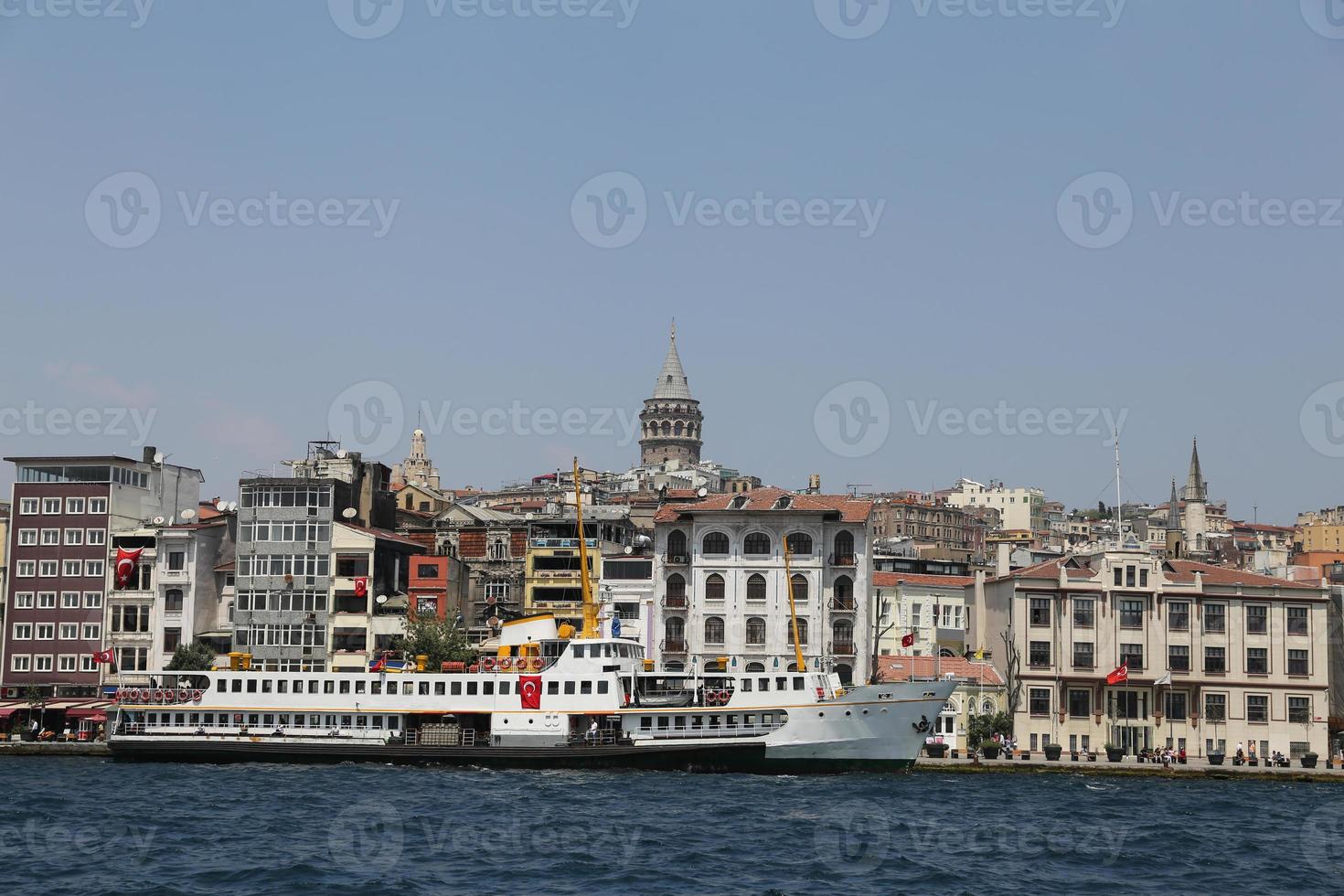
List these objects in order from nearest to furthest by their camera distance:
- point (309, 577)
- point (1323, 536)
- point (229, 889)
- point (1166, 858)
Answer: point (229, 889) < point (1166, 858) < point (309, 577) < point (1323, 536)

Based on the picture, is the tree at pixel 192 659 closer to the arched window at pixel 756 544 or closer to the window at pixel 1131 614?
the arched window at pixel 756 544

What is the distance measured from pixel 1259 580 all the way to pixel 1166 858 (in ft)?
117

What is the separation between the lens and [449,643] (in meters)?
80.1

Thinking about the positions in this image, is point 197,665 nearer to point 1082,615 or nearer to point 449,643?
point 449,643

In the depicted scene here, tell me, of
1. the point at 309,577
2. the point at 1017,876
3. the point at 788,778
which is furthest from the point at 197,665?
the point at 1017,876

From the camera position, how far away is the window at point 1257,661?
79562mm

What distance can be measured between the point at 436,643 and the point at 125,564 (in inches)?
687

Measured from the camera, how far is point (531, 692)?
70500 millimetres

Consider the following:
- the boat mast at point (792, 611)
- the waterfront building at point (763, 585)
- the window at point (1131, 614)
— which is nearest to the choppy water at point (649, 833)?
the boat mast at point (792, 611)

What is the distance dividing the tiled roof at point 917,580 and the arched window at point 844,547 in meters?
8.25

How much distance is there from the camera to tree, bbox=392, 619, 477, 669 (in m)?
79.7

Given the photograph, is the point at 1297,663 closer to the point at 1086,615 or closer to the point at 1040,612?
the point at 1086,615

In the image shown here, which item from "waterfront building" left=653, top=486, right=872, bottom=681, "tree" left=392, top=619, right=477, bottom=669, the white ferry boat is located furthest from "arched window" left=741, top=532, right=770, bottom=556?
"tree" left=392, top=619, right=477, bottom=669

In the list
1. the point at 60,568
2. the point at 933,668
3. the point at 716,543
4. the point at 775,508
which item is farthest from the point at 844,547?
the point at 60,568
